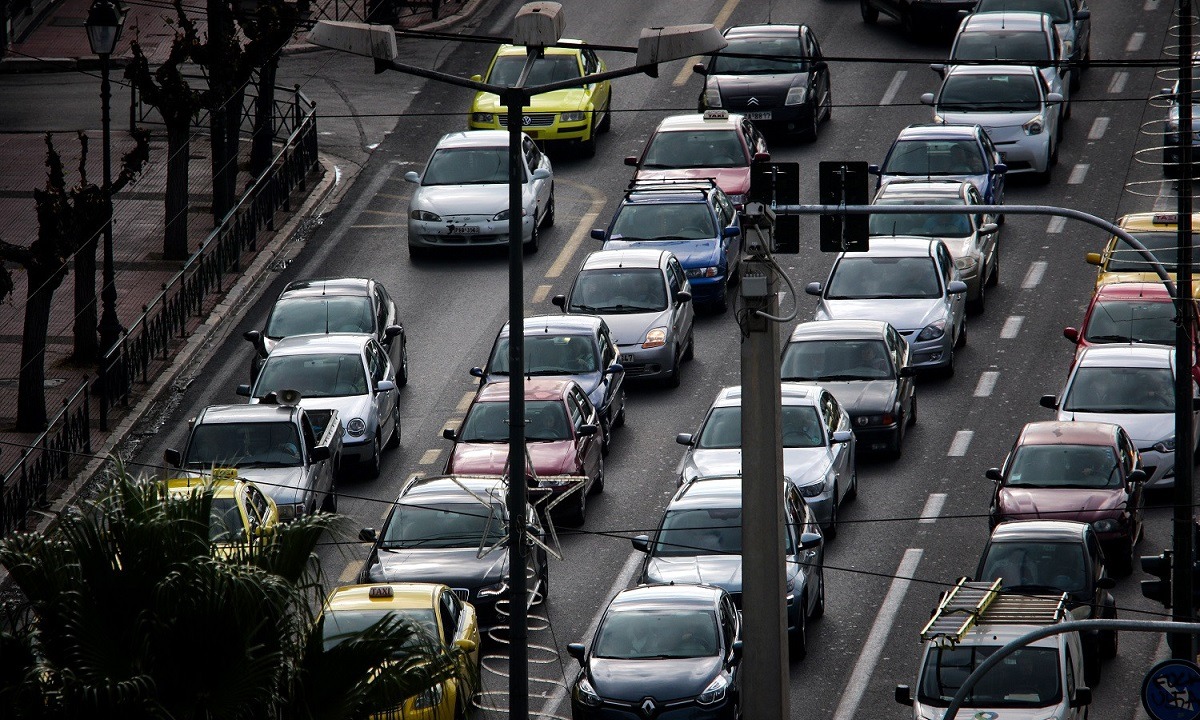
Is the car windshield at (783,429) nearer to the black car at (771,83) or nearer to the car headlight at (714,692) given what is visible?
the car headlight at (714,692)

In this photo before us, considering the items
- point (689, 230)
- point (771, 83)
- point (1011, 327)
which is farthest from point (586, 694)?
point (771, 83)

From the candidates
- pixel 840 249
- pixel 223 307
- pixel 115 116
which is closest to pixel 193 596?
pixel 840 249

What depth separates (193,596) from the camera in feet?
43.3

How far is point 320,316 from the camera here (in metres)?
31.5

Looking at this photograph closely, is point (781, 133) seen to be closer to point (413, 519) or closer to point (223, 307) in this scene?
point (223, 307)

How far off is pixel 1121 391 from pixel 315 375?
1033 cm

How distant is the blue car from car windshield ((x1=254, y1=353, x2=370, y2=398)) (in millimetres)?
5963

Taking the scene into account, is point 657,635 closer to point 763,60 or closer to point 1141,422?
point 1141,422

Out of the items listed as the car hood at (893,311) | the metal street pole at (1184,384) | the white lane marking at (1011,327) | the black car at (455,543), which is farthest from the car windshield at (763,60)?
the metal street pole at (1184,384)

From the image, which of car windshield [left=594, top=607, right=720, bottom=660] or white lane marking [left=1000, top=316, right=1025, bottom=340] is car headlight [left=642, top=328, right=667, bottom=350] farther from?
car windshield [left=594, top=607, right=720, bottom=660]

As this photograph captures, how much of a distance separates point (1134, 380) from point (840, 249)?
714 cm

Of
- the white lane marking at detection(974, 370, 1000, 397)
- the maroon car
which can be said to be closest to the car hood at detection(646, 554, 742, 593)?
the maroon car

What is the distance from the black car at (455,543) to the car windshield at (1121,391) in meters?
7.64

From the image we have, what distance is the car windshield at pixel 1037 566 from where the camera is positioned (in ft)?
78.2
